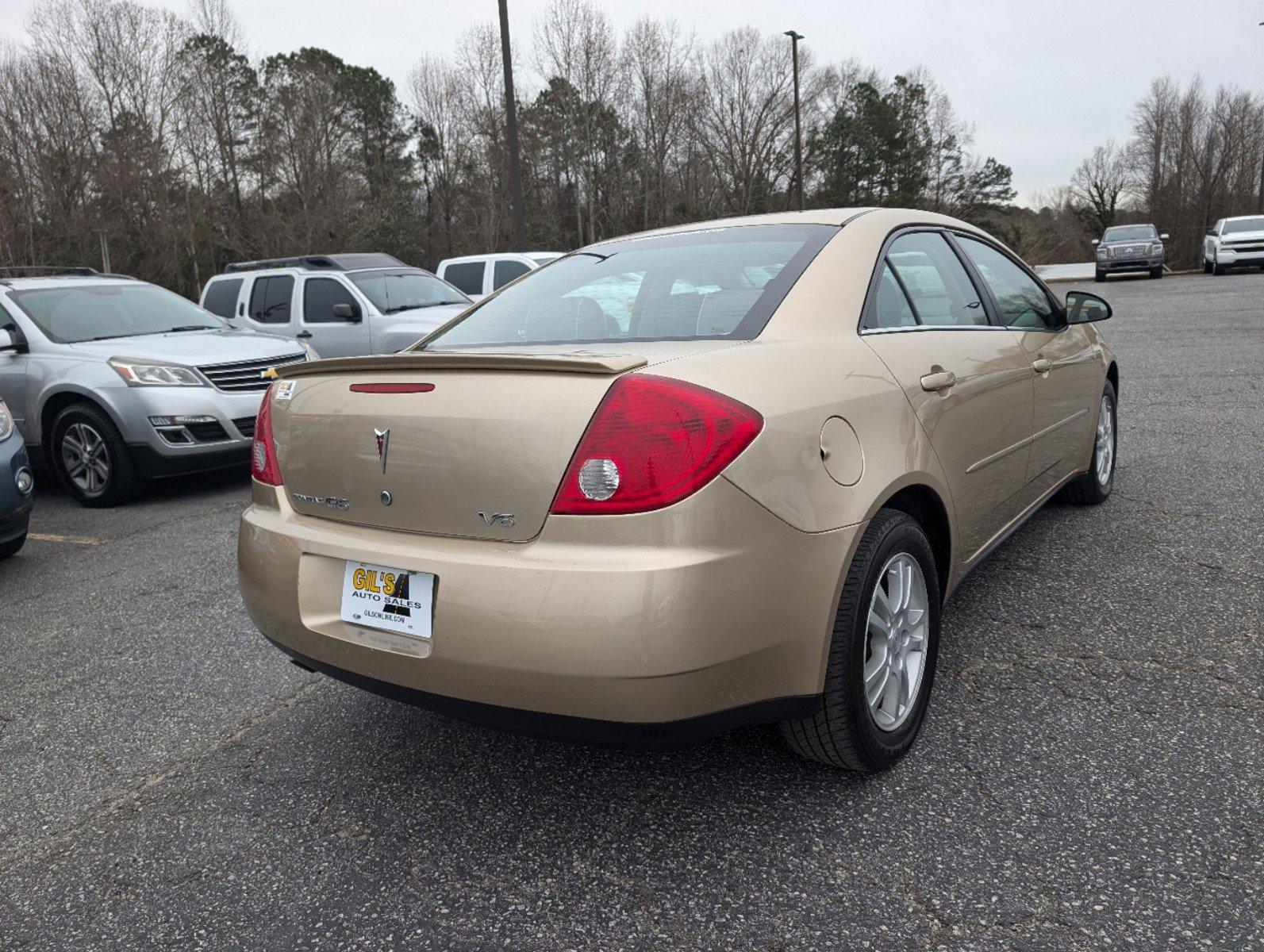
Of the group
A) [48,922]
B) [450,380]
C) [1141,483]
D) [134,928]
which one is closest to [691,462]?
[450,380]

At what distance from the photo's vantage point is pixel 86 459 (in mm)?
6684

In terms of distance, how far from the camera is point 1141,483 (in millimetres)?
5379

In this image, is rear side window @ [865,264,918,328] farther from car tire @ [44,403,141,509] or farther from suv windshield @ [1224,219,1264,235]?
suv windshield @ [1224,219,1264,235]

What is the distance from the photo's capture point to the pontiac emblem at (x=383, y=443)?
89.2 inches

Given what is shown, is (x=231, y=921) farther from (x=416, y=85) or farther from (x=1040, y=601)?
(x=416, y=85)

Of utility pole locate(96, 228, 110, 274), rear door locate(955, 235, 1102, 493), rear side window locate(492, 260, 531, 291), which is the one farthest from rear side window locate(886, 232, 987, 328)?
utility pole locate(96, 228, 110, 274)

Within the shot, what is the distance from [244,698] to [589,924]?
5.79 feet

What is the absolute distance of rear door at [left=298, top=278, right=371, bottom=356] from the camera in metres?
10.8

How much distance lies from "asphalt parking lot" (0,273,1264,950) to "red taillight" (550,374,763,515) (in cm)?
89

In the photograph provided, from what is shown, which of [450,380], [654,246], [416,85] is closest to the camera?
[450,380]

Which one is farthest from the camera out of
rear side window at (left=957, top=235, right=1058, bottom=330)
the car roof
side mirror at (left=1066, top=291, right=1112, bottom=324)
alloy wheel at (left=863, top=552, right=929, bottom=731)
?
the car roof

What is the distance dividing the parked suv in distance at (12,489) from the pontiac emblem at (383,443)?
366cm

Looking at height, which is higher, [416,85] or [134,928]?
[416,85]

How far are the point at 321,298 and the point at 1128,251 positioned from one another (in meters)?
25.2
